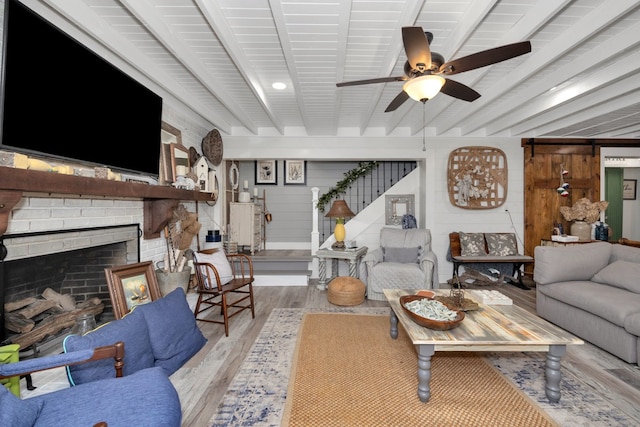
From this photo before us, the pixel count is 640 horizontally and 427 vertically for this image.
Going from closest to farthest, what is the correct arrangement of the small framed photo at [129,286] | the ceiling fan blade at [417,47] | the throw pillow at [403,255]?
the ceiling fan blade at [417,47] → the small framed photo at [129,286] → the throw pillow at [403,255]

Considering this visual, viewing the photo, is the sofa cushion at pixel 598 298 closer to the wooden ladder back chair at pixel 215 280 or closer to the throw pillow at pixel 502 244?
the throw pillow at pixel 502 244

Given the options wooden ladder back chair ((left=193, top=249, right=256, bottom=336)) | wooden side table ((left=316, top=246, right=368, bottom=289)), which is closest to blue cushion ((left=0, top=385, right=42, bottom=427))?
wooden ladder back chair ((left=193, top=249, right=256, bottom=336))

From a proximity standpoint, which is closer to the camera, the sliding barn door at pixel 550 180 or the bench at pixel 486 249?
the bench at pixel 486 249

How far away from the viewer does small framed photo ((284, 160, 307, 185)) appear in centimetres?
594

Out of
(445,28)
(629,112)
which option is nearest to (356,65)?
(445,28)

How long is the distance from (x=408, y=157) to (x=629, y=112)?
2.60 m

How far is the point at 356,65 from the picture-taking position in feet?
8.80

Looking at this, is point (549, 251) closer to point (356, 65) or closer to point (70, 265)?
point (356, 65)

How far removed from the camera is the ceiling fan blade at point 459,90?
2188mm

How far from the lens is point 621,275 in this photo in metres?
2.82

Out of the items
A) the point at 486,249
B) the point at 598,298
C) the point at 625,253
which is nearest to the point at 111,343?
the point at 598,298

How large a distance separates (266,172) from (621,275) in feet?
16.8

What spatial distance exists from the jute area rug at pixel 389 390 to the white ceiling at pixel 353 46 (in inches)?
92.4

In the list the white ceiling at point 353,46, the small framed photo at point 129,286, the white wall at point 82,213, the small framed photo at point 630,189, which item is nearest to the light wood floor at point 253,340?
the small framed photo at point 129,286
